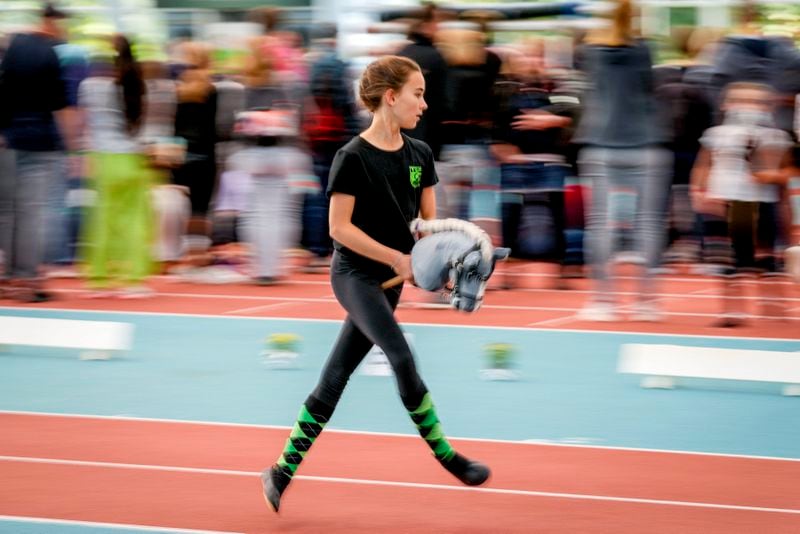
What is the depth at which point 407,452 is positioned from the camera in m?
7.65

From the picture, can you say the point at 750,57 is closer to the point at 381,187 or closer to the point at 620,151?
the point at 620,151

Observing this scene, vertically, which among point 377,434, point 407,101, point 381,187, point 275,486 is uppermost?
point 407,101

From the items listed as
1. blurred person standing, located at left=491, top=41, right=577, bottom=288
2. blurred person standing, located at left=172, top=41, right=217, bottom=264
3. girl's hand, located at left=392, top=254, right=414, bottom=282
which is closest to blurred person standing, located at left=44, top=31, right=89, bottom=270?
blurred person standing, located at left=172, top=41, right=217, bottom=264

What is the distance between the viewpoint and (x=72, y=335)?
10.6 meters

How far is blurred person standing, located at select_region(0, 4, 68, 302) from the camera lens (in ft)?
41.0

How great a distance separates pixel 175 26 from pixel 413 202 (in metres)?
22.7

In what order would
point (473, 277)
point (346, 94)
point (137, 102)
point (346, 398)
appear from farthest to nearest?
point (346, 94) < point (137, 102) < point (346, 398) < point (473, 277)

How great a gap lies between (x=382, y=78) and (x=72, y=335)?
17.5 feet

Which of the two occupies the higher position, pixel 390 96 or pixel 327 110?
pixel 390 96

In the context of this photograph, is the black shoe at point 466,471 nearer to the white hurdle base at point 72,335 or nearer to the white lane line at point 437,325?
the white hurdle base at point 72,335

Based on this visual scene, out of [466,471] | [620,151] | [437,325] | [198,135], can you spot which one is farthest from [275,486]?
A: [198,135]

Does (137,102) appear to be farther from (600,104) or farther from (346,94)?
(600,104)

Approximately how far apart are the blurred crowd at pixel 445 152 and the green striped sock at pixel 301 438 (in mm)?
5946

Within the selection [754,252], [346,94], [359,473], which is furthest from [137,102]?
[359,473]
